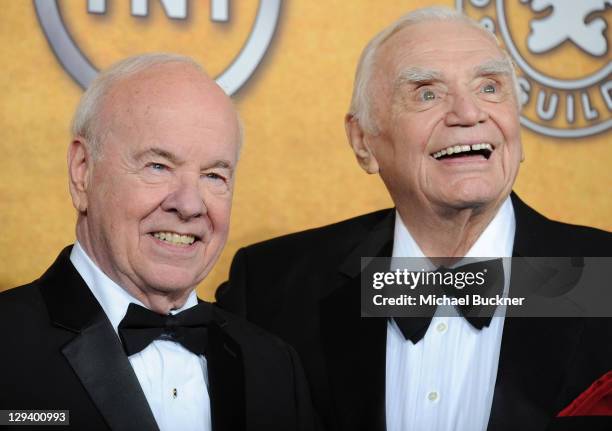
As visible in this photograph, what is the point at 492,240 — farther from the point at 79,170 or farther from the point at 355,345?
the point at 79,170

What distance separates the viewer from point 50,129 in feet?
8.20

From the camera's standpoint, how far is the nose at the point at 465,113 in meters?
2.09

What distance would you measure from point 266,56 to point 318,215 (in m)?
0.44

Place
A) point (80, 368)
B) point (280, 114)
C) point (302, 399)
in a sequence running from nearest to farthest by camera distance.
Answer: point (80, 368) < point (302, 399) < point (280, 114)

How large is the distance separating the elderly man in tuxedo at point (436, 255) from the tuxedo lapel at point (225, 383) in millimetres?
331

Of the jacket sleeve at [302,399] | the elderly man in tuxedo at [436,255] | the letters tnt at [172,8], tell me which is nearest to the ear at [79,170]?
the jacket sleeve at [302,399]

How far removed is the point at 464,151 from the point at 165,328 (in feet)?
2.49

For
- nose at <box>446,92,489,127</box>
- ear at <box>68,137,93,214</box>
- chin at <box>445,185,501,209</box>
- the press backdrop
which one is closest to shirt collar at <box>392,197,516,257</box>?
chin at <box>445,185,501,209</box>

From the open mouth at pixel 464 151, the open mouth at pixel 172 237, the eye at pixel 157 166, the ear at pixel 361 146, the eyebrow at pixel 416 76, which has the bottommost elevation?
the open mouth at pixel 172 237

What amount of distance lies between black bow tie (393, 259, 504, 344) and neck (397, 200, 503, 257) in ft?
0.20

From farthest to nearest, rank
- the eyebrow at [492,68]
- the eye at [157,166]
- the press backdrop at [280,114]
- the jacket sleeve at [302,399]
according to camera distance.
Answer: the press backdrop at [280,114] < the eyebrow at [492,68] < the jacket sleeve at [302,399] < the eye at [157,166]

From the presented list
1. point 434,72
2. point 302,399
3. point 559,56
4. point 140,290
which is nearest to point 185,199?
point 140,290

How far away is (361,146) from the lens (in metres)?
2.35

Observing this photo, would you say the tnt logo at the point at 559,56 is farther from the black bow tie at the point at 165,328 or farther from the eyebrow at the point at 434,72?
the black bow tie at the point at 165,328
